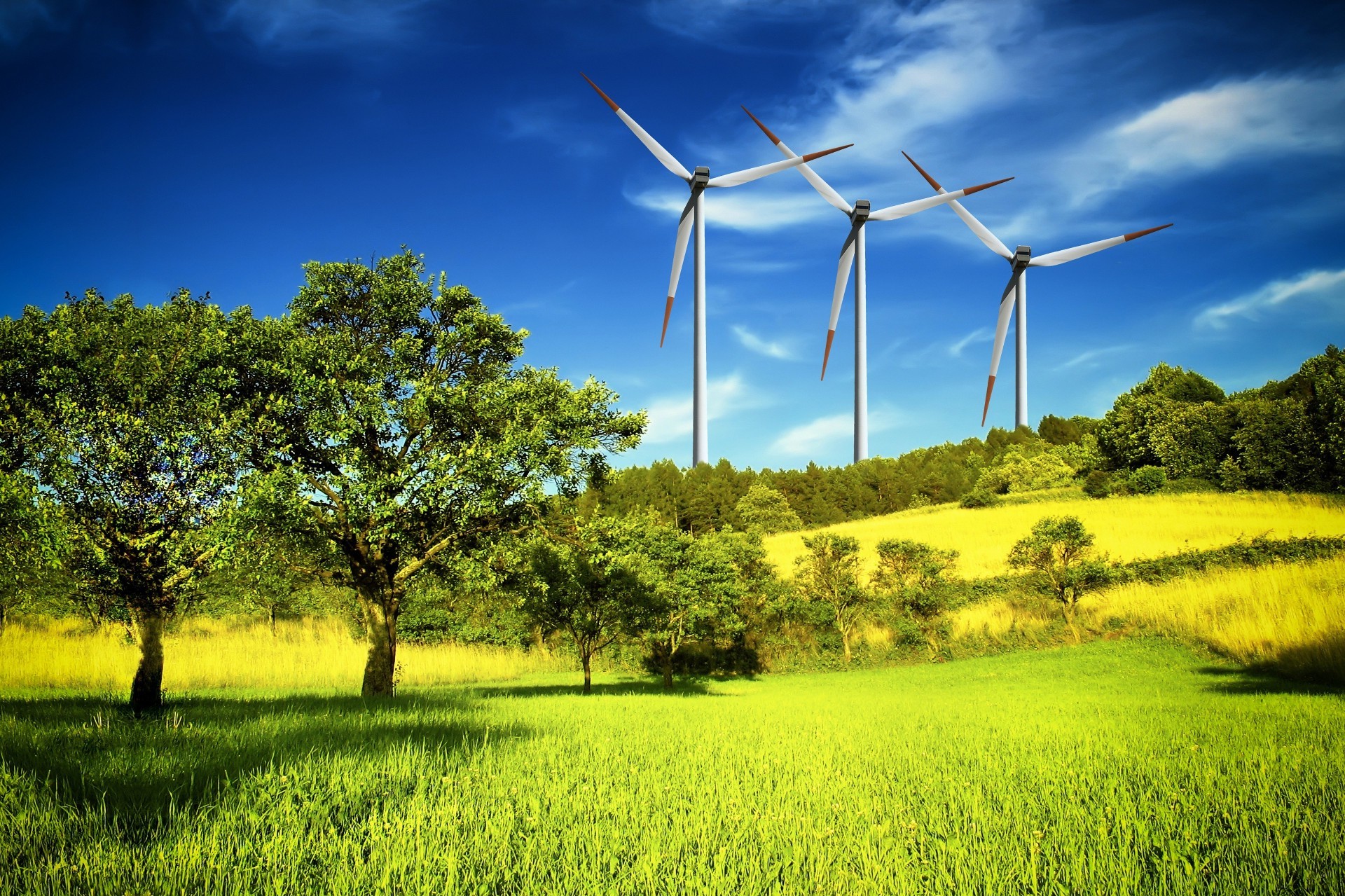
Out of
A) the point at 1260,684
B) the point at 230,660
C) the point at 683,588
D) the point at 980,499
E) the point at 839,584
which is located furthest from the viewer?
the point at 980,499

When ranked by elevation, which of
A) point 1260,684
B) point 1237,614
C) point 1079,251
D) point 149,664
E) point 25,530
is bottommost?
point 1260,684

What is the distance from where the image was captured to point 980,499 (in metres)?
85.9

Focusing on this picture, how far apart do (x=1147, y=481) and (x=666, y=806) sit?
78.9m

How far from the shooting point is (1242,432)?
64625mm

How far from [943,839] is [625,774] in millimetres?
3457

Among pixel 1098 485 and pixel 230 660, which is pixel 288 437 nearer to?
pixel 230 660

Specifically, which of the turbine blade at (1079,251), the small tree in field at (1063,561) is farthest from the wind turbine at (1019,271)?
the small tree in field at (1063,561)

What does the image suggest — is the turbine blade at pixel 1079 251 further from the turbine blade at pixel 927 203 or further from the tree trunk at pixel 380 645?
the tree trunk at pixel 380 645

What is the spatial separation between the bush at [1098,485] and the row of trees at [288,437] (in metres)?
69.8

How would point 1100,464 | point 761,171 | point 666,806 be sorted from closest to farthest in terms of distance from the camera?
point 666,806, point 761,171, point 1100,464

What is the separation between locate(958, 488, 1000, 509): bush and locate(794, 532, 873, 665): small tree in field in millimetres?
50653

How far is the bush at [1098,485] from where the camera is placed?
75.1m

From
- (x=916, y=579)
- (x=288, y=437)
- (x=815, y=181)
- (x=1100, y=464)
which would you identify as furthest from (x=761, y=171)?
(x=1100, y=464)

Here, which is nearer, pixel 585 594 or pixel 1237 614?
pixel 1237 614
